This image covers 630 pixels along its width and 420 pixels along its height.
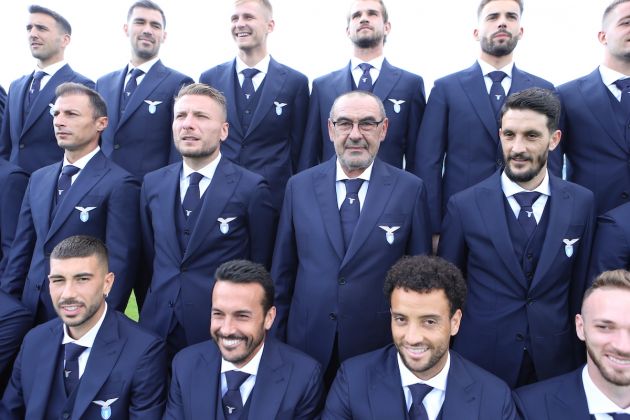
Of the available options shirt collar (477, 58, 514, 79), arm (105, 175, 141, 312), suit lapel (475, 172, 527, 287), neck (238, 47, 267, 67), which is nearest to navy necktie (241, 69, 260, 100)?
neck (238, 47, 267, 67)

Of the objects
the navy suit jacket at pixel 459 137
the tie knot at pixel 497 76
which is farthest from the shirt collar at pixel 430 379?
the tie knot at pixel 497 76

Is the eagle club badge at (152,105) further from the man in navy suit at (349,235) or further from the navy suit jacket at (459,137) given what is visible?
the navy suit jacket at (459,137)

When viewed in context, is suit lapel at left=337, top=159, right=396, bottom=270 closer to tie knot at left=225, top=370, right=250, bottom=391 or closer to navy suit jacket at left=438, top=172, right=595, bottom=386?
navy suit jacket at left=438, top=172, right=595, bottom=386

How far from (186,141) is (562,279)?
2.78 m

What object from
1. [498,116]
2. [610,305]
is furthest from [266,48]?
[610,305]

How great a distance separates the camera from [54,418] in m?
4.44

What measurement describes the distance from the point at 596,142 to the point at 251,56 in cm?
304

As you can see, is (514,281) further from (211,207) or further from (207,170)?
(207,170)

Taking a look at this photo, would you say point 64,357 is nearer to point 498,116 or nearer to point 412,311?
point 412,311

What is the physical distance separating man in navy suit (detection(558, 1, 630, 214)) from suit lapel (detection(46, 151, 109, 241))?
3.69 m

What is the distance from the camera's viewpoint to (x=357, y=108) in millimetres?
4641

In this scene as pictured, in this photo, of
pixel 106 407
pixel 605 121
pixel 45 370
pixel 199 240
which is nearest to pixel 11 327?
pixel 45 370

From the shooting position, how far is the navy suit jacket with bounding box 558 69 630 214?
200 inches

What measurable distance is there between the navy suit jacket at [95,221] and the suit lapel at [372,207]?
176cm
